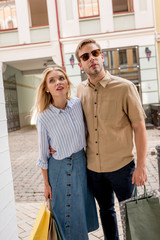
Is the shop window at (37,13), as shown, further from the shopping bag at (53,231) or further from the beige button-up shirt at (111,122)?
the shopping bag at (53,231)

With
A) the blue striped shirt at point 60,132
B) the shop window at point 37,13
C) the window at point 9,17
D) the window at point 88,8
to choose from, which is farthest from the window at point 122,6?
the blue striped shirt at point 60,132

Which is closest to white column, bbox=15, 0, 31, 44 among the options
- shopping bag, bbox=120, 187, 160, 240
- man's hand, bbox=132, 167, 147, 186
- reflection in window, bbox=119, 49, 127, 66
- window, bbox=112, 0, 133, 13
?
window, bbox=112, 0, 133, 13

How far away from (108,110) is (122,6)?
11.8m

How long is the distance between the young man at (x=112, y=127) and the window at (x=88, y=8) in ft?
37.3

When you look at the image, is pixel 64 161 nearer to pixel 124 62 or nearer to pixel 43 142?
pixel 43 142

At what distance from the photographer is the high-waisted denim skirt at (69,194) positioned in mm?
2342

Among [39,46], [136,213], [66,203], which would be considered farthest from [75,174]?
[39,46]

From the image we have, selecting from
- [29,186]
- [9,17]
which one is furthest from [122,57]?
[29,186]

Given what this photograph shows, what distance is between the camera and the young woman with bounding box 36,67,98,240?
2.34m

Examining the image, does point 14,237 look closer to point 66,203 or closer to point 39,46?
point 66,203

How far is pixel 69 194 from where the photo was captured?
2352mm

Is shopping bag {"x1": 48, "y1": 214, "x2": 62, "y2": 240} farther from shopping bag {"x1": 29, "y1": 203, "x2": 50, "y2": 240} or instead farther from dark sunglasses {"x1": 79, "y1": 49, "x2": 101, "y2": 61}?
dark sunglasses {"x1": 79, "y1": 49, "x2": 101, "y2": 61}

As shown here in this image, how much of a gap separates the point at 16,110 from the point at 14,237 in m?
15.3

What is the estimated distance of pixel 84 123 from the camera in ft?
8.19
